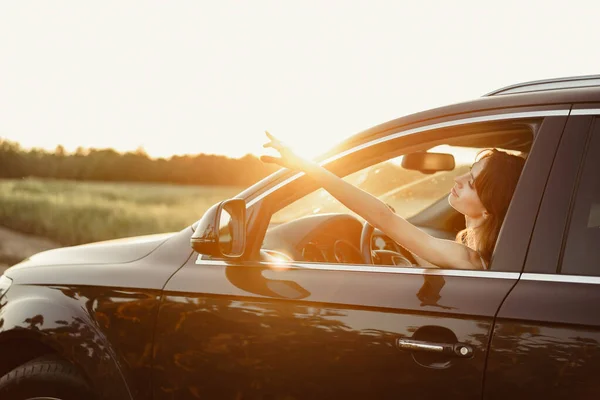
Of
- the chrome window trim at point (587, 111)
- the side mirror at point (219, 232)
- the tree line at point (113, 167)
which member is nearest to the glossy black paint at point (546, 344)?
the chrome window trim at point (587, 111)

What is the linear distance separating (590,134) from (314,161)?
924mm

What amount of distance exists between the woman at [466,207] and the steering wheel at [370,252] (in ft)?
2.63

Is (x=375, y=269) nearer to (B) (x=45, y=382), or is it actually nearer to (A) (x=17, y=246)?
(B) (x=45, y=382)

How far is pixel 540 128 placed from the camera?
2496mm

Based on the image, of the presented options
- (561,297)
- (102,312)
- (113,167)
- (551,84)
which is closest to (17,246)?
(102,312)

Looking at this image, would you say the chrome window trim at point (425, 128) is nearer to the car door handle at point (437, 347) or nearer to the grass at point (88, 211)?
the car door handle at point (437, 347)

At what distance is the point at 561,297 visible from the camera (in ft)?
7.25

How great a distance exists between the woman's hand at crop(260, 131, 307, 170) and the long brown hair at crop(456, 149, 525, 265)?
0.61 meters

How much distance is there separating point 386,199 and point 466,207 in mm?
1627

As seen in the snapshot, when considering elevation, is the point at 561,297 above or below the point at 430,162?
below

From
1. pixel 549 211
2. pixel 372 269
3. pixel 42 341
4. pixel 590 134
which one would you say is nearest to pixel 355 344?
pixel 372 269

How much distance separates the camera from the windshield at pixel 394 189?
3.75 metres

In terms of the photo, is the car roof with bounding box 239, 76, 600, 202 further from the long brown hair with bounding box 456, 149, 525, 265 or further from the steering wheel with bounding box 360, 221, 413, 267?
the steering wheel with bounding box 360, 221, 413, 267

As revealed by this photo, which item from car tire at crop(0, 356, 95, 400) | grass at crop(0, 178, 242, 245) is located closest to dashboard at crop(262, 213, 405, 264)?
car tire at crop(0, 356, 95, 400)
